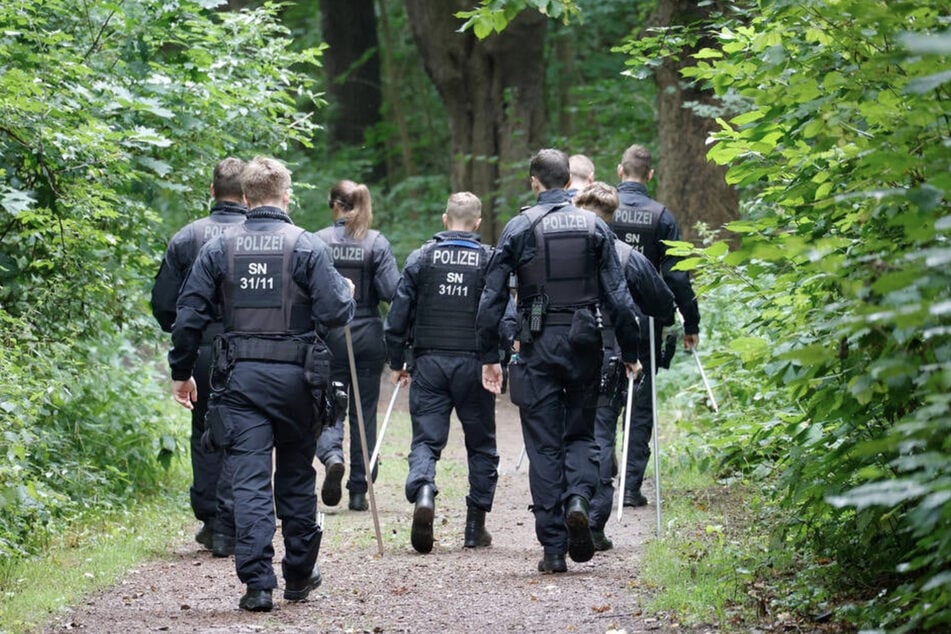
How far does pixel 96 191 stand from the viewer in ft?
28.0

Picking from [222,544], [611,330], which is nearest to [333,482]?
[222,544]

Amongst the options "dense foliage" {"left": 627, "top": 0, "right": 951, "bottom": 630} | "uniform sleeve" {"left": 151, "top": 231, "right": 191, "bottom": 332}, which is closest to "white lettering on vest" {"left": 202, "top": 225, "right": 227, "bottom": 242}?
"uniform sleeve" {"left": 151, "top": 231, "right": 191, "bottom": 332}

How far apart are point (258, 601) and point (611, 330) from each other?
112 inches

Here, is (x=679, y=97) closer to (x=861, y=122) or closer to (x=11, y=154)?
(x=11, y=154)

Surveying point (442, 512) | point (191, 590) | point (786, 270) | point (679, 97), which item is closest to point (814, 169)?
point (786, 270)

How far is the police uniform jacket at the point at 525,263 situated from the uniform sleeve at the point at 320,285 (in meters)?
1.06

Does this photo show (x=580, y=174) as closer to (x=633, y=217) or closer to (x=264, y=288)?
Result: (x=633, y=217)

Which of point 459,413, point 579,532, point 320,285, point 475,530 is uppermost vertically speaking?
point 320,285

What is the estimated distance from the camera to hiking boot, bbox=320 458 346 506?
956 cm

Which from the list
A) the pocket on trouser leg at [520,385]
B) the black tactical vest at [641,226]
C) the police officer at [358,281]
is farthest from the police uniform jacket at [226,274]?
the black tactical vest at [641,226]

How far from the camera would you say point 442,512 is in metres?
10.2

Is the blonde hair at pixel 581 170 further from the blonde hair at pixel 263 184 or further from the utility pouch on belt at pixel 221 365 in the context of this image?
the utility pouch on belt at pixel 221 365

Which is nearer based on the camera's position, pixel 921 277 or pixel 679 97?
pixel 921 277

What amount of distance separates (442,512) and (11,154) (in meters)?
4.14
